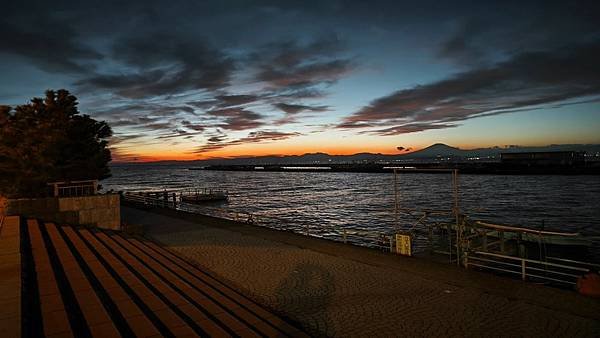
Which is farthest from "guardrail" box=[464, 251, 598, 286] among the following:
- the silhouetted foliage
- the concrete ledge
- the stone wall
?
the silhouetted foliage

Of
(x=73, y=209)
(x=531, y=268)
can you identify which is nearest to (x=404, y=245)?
(x=531, y=268)

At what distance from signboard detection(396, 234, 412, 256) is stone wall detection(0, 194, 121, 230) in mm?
13021

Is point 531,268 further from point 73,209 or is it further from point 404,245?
point 73,209

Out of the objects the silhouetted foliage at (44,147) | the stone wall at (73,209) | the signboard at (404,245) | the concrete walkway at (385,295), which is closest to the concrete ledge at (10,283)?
the stone wall at (73,209)

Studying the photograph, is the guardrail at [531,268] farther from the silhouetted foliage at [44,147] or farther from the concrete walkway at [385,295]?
the silhouetted foliage at [44,147]

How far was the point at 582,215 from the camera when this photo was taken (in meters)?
36.6

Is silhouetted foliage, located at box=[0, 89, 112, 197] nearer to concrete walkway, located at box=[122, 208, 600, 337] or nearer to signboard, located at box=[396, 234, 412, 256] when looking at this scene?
concrete walkway, located at box=[122, 208, 600, 337]

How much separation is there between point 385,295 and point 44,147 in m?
19.4

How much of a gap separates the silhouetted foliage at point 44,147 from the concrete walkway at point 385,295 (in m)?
10.6

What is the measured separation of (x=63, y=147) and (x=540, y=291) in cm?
2390

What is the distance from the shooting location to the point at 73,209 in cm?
1611

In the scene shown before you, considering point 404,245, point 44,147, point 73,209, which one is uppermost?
point 44,147

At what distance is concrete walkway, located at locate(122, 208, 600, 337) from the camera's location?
7.62m

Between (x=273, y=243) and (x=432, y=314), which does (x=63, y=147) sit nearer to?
(x=273, y=243)
